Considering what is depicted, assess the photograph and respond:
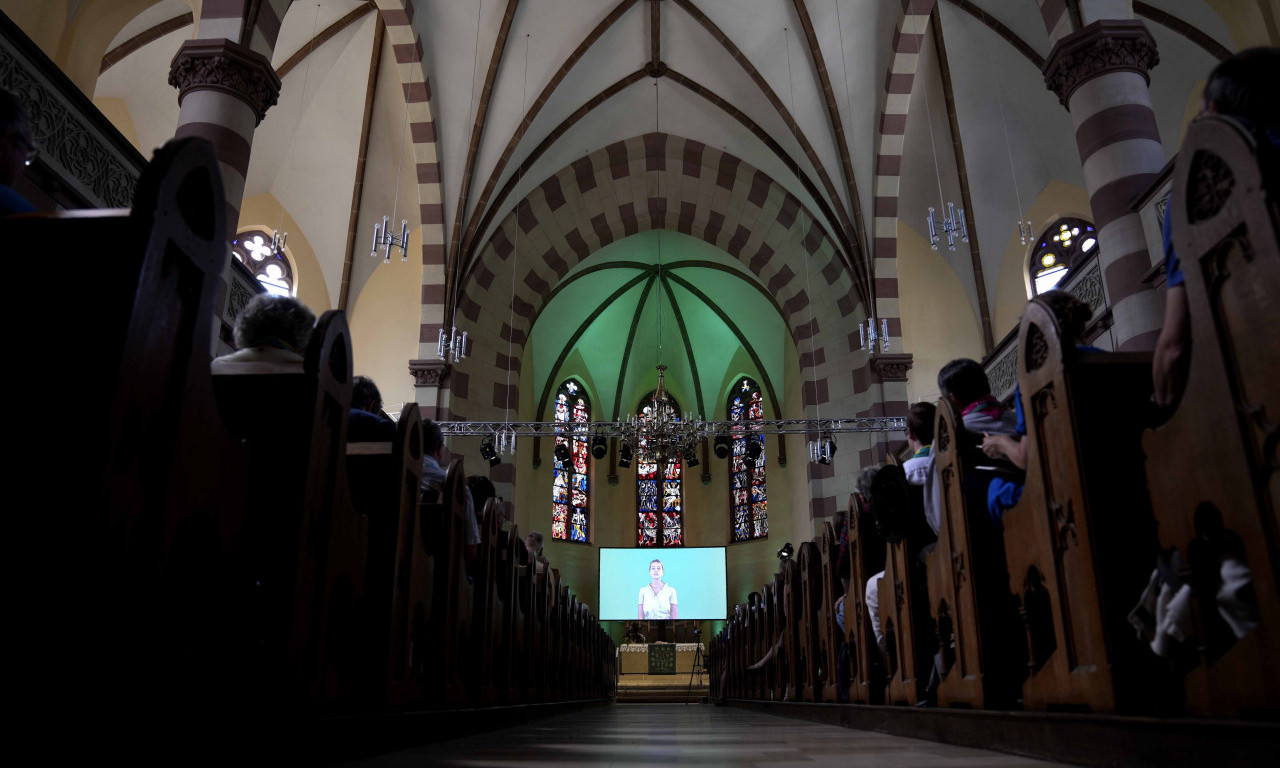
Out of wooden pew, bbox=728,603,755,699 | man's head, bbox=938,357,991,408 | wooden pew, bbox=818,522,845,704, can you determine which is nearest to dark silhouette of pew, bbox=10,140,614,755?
man's head, bbox=938,357,991,408

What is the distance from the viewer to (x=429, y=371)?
14055mm

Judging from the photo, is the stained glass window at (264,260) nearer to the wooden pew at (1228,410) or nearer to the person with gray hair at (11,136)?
the person with gray hair at (11,136)

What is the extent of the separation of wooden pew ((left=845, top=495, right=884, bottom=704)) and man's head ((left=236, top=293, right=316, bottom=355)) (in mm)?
2610

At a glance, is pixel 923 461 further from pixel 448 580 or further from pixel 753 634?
pixel 753 634

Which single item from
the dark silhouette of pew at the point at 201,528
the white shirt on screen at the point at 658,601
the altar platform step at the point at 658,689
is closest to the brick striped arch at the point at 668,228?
the altar platform step at the point at 658,689

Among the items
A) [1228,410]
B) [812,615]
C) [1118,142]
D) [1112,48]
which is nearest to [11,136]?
[1228,410]

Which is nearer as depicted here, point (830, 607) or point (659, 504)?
point (830, 607)

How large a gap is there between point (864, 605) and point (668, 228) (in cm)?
1417

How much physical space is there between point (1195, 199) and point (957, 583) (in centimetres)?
161

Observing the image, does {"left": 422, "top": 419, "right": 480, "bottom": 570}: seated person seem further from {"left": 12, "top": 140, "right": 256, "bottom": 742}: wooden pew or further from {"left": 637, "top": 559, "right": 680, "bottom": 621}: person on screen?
{"left": 637, "top": 559, "right": 680, "bottom": 621}: person on screen

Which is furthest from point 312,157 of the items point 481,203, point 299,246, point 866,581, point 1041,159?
point 866,581

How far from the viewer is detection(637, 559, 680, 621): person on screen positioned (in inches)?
787

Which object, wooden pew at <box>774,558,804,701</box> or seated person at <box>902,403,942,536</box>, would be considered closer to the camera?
seated person at <box>902,403,942,536</box>

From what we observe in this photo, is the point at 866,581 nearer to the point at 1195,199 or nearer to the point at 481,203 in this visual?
the point at 1195,199
